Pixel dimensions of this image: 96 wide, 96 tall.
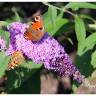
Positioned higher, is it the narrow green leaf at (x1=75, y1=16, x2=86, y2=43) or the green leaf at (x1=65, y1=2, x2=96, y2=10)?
the green leaf at (x1=65, y1=2, x2=96, y2=10)

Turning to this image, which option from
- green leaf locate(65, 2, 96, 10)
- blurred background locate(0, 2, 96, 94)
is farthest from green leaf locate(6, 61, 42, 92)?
blurred background locate(0, 2, 96, 94)

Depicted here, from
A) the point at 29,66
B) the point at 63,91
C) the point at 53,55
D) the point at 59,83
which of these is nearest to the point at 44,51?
the point at 53,55

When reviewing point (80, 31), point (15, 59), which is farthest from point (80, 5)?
point (15, 59)

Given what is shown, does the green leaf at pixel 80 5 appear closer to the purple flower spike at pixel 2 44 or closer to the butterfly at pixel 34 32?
the butterfly at pixel 34 32

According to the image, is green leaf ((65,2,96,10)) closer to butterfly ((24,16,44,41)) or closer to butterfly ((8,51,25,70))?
butterfly ((24,16,44,41))

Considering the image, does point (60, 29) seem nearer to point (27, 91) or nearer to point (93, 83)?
point (27, 91)
